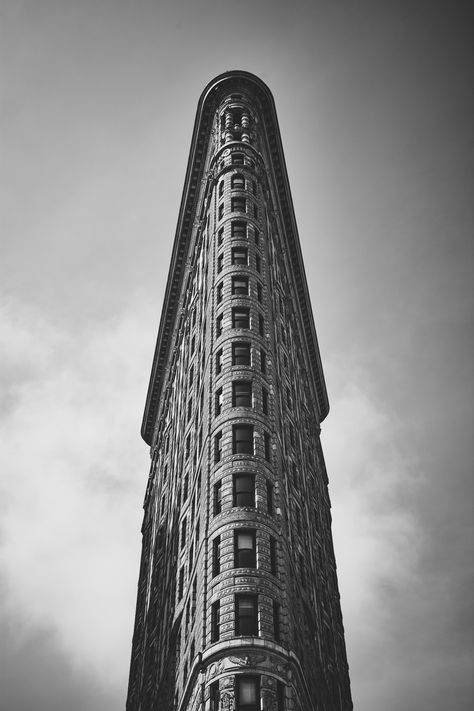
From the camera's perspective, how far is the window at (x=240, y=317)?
2506 inches

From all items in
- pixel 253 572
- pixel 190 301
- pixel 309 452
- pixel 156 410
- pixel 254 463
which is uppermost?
pixel 156 410

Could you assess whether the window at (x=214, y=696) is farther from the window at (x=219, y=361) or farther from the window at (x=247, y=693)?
the window at (x=219, y=361)

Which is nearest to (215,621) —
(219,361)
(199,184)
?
(219,361)

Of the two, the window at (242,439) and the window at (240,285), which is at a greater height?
the window at (240,285)

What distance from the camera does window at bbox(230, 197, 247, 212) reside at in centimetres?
7619

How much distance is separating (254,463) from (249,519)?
4.78 meters

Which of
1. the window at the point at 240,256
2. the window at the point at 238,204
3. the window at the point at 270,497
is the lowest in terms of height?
the window at the point at 270,497

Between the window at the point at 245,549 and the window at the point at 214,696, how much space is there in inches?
304

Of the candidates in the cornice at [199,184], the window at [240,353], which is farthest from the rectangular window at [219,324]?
the cornice at [199,184]

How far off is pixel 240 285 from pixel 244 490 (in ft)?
75.5

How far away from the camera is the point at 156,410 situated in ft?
388

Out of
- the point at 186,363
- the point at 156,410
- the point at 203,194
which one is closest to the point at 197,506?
the point at 186,363

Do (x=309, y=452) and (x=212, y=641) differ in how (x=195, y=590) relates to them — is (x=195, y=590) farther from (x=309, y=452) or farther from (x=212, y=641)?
(x=309, y=452)

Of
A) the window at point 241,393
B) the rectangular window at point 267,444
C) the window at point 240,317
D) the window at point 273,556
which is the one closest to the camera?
the window at point 273,556
